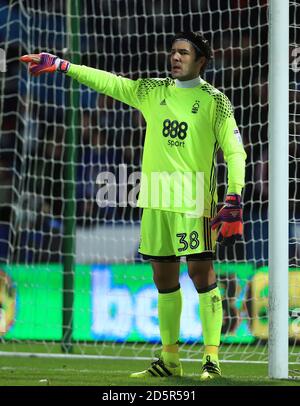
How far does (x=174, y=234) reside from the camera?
558 cm

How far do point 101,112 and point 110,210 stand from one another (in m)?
0.99

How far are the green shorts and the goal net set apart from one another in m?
1.60

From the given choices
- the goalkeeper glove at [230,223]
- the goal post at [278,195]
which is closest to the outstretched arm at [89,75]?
the goal post at [278,195]

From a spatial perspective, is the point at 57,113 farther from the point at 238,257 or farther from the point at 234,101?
the point at 238,257

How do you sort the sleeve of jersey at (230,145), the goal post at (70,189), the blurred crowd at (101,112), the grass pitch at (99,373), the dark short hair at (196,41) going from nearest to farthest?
the grass pitch at (99,373) < the sleeve of jersey at (230,145) < the dark short hair at (196,41) < the goal post at (70,189) < the blurred crowd at (101,112)

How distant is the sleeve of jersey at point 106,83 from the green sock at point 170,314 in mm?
1057

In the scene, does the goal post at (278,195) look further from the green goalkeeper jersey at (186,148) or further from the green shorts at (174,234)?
the green shorts at (174,234)

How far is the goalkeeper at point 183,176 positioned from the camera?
18.2 feet

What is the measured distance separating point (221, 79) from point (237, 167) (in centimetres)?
376

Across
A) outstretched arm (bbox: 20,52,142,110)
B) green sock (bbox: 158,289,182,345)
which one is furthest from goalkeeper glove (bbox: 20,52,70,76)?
green sock (bbox: 158,289,182,345)

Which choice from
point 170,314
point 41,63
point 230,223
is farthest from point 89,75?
point 170,314

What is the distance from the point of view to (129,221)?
8.95m

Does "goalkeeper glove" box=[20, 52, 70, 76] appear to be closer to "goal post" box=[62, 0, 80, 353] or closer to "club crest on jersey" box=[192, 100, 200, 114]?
"club crest on jersey" box=[192, 100, 200, 114]
